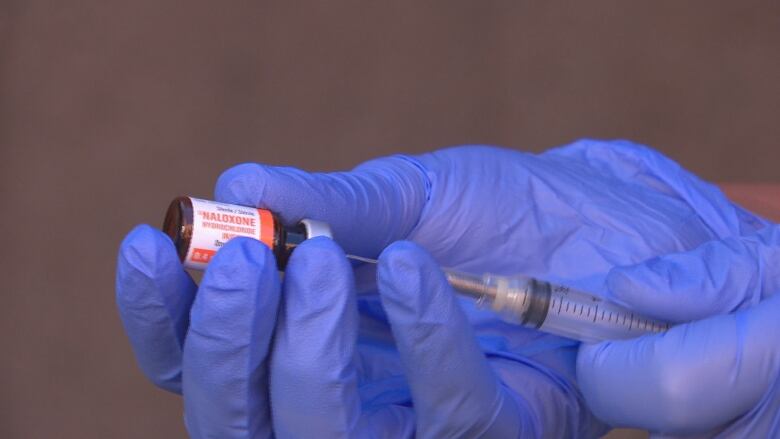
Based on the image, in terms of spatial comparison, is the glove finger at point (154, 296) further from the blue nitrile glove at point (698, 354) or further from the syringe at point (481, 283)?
the blue nitrile glove at point (698, 354)

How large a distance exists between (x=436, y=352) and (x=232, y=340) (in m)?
0.19

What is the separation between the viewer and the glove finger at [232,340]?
859mm

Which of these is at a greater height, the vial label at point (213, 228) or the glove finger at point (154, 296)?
the vial label at point (213, 228)

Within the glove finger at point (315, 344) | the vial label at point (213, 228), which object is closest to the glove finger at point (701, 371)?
the glove finger at point (315, 344)

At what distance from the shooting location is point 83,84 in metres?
1.96

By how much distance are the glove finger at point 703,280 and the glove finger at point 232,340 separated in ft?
1.33

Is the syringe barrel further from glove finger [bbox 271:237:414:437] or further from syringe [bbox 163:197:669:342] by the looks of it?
glove finger [bbox 271:237:414:437]

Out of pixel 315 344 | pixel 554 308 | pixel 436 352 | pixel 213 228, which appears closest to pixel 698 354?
pixel 554 308

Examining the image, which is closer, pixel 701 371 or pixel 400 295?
pixel 400 295

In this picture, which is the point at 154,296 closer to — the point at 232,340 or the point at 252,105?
the point at 232,340

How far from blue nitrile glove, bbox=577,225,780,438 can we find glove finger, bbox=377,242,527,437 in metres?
0.13

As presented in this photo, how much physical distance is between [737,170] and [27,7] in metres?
1.57

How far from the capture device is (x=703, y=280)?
3.61ft

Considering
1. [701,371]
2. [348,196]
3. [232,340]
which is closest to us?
[232,340]
